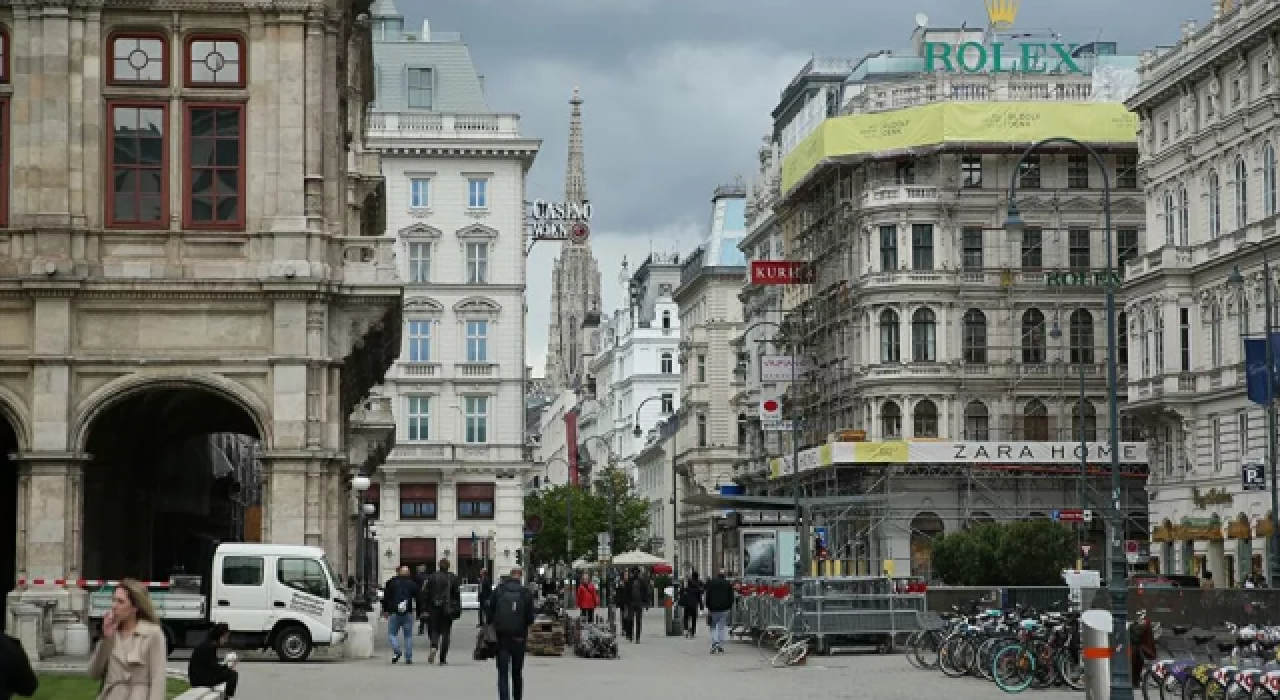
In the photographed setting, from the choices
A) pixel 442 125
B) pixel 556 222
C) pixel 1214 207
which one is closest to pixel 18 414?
pixel 1214 207

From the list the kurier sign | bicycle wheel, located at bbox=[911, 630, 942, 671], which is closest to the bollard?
bicycle wheel, located at bbox=[911, 630, 942, 671]

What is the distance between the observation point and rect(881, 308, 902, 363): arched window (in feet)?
293

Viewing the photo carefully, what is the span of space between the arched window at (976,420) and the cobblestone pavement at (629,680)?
1742 inches

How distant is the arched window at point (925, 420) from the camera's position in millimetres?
88938

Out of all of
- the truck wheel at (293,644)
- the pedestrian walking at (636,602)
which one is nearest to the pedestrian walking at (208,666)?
the truck wheel at (293,644)

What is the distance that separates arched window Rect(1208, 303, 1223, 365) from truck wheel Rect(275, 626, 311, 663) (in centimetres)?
4123

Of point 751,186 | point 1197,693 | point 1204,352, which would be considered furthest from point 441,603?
point 751,186

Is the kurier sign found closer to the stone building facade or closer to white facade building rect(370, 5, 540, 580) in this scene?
white facade building rect(370, 5, 540, 580)

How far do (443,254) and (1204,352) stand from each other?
36.8 metres

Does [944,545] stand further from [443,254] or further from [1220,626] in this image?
[443,254]

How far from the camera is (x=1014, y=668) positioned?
Answer: 33.6 m

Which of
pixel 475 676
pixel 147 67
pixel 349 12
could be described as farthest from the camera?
pixel 349 12

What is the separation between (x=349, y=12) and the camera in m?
46.0

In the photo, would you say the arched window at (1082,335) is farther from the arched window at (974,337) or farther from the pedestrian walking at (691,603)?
the pedestrian walking at (691,603)
